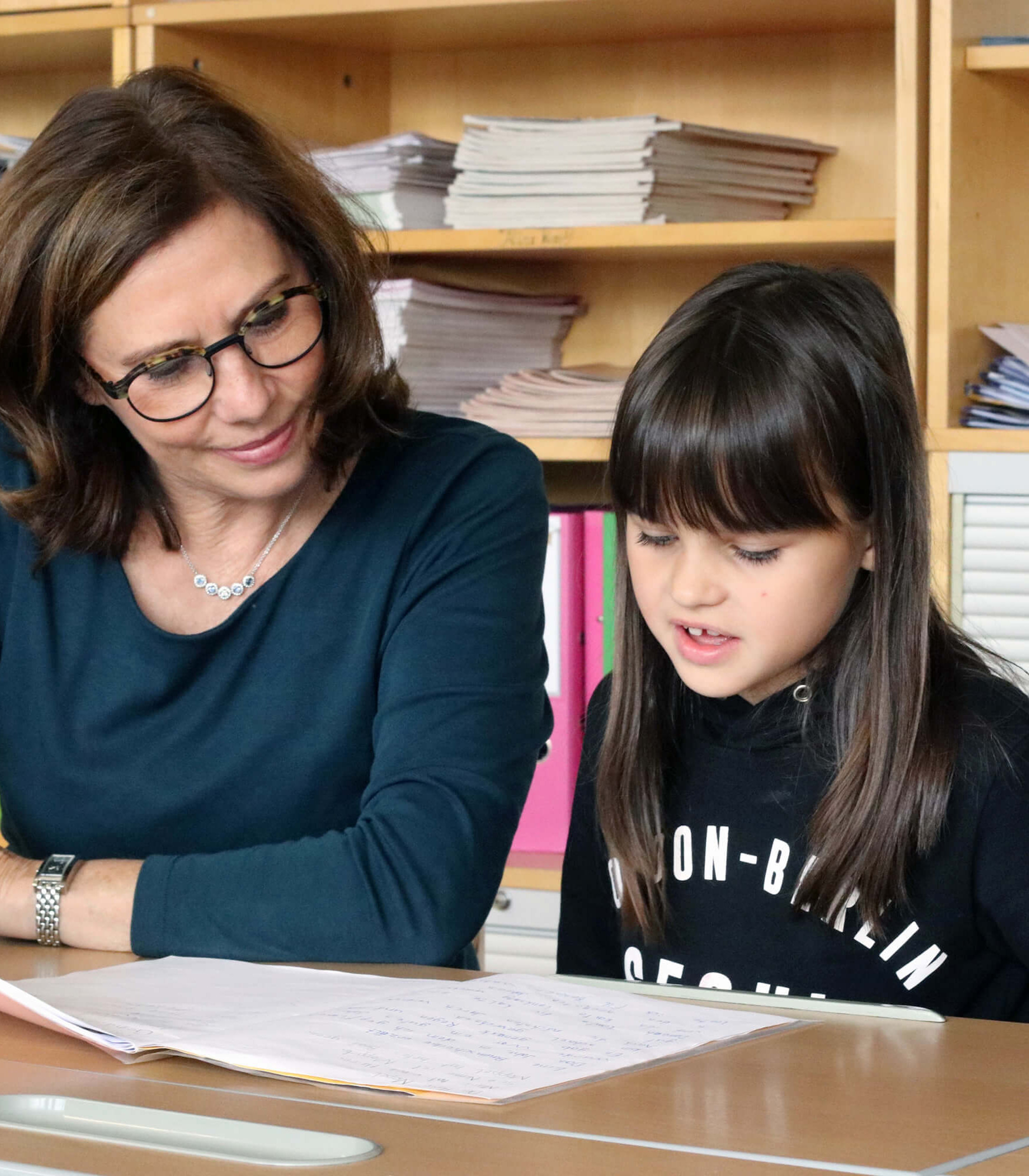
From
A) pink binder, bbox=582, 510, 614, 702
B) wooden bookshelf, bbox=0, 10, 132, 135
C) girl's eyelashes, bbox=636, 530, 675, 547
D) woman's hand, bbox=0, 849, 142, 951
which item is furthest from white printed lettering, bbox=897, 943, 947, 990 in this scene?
wooden bookshelf, bbox=0, 10, 132, 135

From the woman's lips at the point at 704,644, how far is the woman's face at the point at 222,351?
0.35 meters

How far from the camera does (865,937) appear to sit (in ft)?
3.78

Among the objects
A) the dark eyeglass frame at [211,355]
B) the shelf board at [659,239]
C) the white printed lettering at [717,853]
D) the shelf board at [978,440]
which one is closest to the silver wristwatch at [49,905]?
the dark eyeglass frame at [211,355]

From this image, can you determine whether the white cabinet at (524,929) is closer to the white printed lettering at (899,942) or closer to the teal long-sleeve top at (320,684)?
the teal long-sleeve top at (320,684)

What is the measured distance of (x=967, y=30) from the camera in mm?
1840

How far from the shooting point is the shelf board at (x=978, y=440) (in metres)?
1.79

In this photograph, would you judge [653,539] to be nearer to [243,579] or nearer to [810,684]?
[810,684]

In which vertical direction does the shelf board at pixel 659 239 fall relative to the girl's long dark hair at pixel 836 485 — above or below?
above

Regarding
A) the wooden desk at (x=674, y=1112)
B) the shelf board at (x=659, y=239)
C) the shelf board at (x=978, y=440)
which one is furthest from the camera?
the shelf board at (x=659, y=239)

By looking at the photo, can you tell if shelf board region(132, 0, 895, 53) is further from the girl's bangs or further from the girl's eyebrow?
the girl's bangs

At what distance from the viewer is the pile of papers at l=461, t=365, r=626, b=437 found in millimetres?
2109

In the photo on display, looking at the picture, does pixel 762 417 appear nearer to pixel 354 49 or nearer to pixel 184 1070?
pixel 184 1070

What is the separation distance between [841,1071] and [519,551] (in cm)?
64

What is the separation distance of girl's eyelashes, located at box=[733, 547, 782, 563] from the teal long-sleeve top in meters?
0.24
